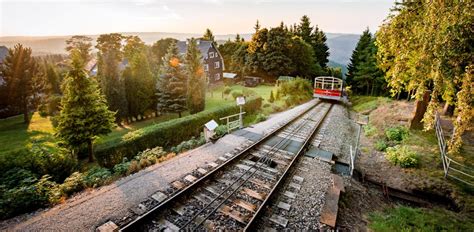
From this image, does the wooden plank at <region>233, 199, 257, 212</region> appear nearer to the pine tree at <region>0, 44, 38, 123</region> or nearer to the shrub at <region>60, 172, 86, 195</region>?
the shrub at <region>60, 172, 86, 195</region>

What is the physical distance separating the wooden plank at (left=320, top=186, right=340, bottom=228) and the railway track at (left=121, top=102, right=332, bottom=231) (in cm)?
149

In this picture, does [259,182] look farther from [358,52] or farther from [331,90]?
[358,52]

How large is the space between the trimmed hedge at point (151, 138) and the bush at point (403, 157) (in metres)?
12.1

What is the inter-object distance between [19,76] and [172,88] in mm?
17632

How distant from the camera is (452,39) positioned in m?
5.80

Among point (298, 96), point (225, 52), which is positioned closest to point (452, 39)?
point (298, 96)

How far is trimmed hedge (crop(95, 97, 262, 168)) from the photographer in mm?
12281

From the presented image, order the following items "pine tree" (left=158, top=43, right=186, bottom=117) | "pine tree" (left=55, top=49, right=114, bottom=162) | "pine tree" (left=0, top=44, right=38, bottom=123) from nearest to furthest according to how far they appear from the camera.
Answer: "pine tree" (left=55, top=49, right=114, bottom=162) → "pine tree" (left=158, top=43, right=186, bottom=117) → "pine tree" (left=0, top=44, right=38, bottom=123)

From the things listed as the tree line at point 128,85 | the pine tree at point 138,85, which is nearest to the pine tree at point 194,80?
the tree line at point 128,85

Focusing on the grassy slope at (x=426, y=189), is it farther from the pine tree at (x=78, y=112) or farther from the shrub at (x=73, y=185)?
the pine tree at (x=78, y=112)

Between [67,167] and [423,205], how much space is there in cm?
1414

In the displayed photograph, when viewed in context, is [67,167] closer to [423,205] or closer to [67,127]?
[67,127]

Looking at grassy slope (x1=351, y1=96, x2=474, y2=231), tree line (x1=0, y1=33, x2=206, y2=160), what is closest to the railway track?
grassy slope (x1=351, y1=96, x2=474, y2=231)

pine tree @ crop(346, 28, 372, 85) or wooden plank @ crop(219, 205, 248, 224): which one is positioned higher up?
pine tree @ crop(346, 28, 372, 85)
